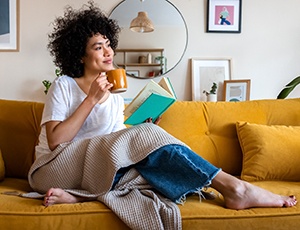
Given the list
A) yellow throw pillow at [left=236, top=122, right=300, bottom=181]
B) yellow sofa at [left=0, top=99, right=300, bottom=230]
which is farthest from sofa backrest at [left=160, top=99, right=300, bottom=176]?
yellow throw pillow at [left=236, top=122, right=300, bottom=181]

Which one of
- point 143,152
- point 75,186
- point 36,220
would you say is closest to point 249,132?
point 143,152

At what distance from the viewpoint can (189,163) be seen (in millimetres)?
1244

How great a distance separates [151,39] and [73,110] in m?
1.26

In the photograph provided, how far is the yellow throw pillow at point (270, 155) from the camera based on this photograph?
170cm

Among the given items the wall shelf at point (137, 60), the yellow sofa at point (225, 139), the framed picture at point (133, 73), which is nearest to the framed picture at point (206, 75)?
the wall shelf at point (137, 60)

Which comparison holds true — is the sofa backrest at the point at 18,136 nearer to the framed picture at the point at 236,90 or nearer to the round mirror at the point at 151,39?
the round mirror at the point at 151,39

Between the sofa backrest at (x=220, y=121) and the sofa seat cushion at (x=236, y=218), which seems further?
the sofa backrest at (x=220, y=121)

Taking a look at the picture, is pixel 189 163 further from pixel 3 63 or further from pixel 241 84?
pixel 3 63

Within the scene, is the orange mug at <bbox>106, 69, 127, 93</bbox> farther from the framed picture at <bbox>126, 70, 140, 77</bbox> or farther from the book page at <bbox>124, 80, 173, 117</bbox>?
the framed picture at <bbox>126, 70, 140, 77</bbox>

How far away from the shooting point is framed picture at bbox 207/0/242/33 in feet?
8.86

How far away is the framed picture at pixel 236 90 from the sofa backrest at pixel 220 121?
0.68 metres

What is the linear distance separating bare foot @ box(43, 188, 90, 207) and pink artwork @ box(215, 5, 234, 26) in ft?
6.09

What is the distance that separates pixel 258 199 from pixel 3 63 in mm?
2059

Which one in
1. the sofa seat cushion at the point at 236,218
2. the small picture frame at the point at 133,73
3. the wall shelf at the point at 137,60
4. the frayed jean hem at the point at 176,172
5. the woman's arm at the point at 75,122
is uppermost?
the wall shelf at the point at 137,60
